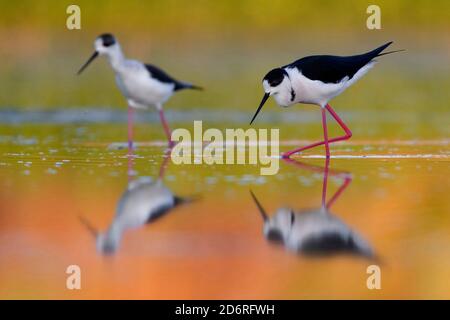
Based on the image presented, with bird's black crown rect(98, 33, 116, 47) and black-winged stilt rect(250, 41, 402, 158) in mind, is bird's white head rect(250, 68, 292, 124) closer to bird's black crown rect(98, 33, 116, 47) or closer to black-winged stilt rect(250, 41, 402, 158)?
black-winged stilt rect(250, 41, 402, 158)

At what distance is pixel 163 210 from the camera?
596cm

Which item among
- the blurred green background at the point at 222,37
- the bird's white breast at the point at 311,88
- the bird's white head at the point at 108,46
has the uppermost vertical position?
the blurred green background at the point at 222,37

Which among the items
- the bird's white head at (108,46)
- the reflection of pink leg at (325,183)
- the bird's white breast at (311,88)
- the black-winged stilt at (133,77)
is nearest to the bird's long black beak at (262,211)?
the reflection of pink leg at (325,183)

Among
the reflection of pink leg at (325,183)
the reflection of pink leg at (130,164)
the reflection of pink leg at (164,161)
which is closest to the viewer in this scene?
the reflection of pink leg at (325,183)

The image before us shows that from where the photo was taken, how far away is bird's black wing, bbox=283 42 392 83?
8.43 metres

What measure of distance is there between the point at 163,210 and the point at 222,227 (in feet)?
1.97

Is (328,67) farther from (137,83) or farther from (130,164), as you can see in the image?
(137,83)

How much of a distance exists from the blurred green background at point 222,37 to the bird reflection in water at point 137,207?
30.3 feet

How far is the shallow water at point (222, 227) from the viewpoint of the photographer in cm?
448

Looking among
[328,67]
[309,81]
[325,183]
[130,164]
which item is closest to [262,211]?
[325,183]

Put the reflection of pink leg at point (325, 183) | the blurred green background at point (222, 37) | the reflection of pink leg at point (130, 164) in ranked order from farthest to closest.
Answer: the blurred green background at point (222, 37) → the reflection of pink leg at point (130, 164) → the reflection of pink leg at point (325, 183)

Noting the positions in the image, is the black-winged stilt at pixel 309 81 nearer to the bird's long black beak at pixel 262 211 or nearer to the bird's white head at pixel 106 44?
the bird's long black beak at pixel 262 211

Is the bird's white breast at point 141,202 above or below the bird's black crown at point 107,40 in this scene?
below

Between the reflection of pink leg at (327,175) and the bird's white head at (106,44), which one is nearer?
the reflection of pink leg at (327,175)
